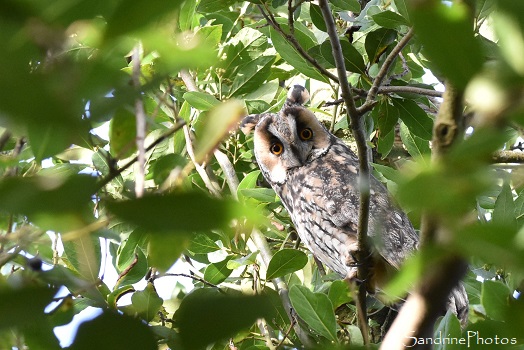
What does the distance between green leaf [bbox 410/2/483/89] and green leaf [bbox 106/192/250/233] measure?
0.12 meters

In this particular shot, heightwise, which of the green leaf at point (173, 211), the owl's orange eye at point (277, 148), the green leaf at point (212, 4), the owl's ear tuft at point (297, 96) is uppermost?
the green leaf at point (173, 211)

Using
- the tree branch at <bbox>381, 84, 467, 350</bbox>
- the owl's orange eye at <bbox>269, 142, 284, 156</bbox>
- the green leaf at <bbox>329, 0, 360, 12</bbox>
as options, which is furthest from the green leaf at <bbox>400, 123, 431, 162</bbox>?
the tree branch at <bbox>381, 84, 467, 350</bbox>

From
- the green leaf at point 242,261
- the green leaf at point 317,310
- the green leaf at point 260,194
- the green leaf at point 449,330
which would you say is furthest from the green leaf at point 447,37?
the green leaf at point 260,194

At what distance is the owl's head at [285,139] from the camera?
266 cm

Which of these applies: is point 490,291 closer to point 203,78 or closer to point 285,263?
point 285,263

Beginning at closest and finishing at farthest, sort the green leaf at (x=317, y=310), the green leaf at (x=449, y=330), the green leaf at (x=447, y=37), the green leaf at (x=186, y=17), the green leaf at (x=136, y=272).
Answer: the green leaf at (x=447, y=37), the green leaf at (x=449, y=330), the green leaf at (x=317, y=310), the green leaf at (x=136, y=272), the green leaf at (x=186, y=17)

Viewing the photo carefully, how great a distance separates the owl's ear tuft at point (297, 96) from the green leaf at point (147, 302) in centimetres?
175

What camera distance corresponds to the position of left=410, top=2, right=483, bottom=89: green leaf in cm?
29

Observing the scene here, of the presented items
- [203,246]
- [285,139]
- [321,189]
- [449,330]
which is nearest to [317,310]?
[449,330]

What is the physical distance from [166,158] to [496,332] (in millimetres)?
315

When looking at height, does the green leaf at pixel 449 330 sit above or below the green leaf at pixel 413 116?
above

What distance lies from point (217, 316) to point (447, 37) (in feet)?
0.60

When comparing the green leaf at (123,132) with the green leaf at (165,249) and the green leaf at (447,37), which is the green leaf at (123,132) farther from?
the green leaf at (447,37)

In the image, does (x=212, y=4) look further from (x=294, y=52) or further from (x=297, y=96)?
(x=297, y=96)
